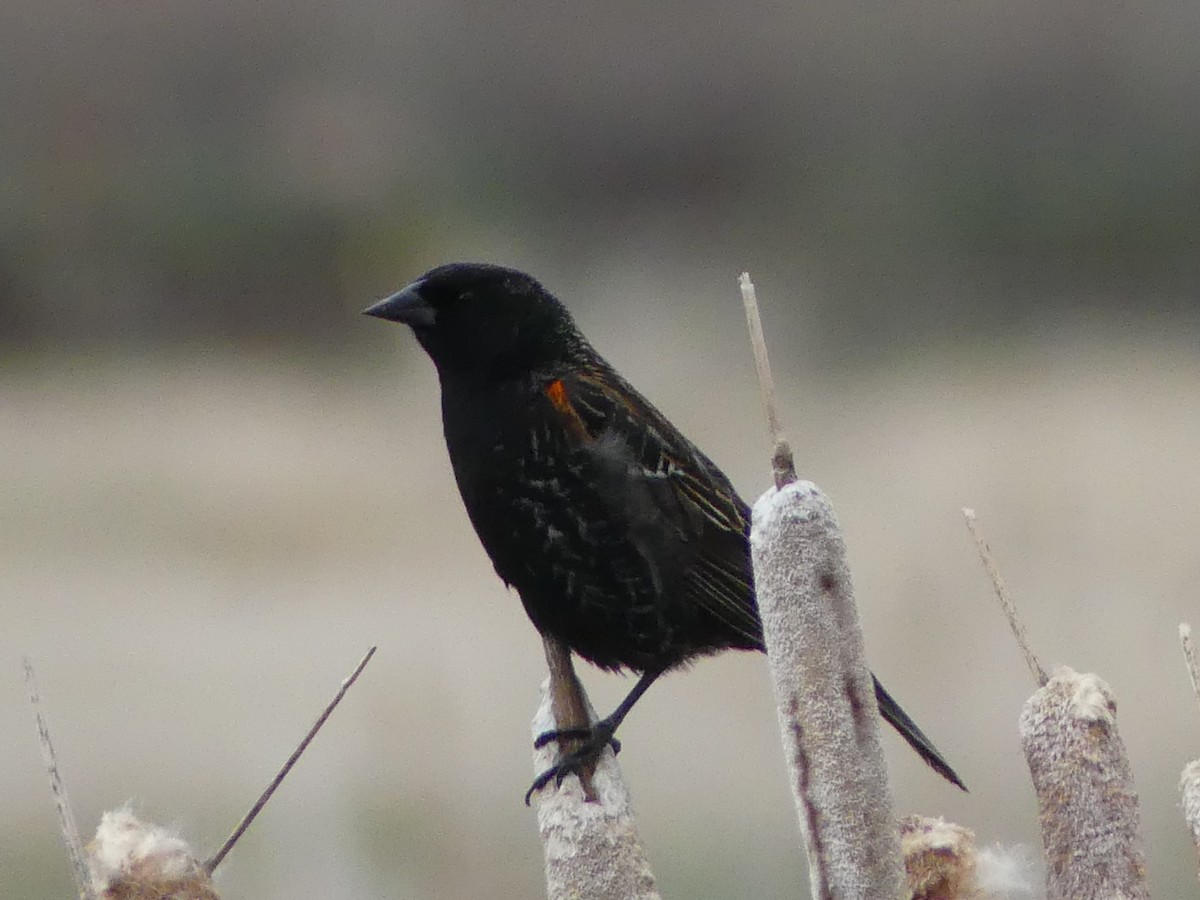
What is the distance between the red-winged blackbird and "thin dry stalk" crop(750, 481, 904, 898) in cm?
70

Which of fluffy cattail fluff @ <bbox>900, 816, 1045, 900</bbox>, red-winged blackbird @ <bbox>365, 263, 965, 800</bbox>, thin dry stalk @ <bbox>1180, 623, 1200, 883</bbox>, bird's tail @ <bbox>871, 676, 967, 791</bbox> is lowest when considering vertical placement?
fluffy cattail fluff @ <bbox>900, 816, 1045, 900</bbox>

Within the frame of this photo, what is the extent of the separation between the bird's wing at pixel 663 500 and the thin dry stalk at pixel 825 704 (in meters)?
0.80

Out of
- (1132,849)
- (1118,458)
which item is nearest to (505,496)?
(1132,849)

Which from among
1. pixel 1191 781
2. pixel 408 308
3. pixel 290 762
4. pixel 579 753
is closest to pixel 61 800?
pixel 290 762

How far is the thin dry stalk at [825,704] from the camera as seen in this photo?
0.84 m

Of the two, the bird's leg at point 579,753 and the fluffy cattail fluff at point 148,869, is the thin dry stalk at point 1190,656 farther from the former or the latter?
the fluffy cattail fluff at point 148,869

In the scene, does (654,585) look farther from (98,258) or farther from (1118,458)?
(98,258)

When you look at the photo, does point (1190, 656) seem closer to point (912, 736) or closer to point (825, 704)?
point (825, 704)

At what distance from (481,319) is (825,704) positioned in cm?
88

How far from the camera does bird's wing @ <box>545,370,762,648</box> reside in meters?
1.67

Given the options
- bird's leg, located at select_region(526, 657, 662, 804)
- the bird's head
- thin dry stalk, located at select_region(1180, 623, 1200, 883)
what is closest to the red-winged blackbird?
the bird's head

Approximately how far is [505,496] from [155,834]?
72 cm

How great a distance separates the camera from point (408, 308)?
61.7 inches

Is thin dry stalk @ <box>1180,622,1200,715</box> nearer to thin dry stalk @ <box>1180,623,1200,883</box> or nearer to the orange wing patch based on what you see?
thin dry stalk @ <box>1180,623,1200,883</box>
